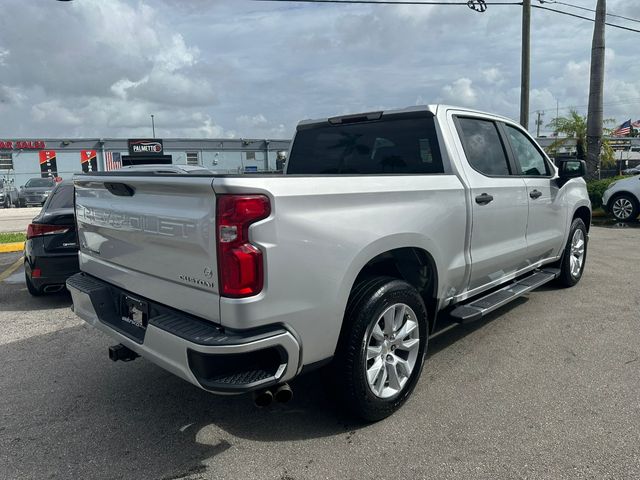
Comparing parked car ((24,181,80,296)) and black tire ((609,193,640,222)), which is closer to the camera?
parked car ((24,181,80,296))

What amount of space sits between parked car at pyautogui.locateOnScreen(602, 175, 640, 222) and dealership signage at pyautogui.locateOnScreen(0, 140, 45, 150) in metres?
36.2

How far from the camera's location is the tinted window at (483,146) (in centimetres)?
410

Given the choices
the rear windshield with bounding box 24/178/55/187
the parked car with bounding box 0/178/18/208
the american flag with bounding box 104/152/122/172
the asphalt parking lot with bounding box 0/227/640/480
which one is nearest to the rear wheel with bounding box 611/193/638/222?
the asphalt parking lot with bounding box 0/227/640/480

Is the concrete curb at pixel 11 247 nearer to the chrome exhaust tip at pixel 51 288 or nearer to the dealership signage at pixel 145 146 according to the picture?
the chrome exhaust tip at pixel 51 288

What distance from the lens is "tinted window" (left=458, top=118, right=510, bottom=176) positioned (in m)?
4.10

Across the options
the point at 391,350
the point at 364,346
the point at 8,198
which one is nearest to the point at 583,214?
the point at 391,350

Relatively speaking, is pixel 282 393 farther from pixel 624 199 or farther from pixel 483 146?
pixel 624 199

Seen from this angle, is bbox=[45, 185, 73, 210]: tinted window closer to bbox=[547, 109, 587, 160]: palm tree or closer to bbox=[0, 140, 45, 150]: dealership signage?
bbox=[547, 109, 587, 160]: palm tree

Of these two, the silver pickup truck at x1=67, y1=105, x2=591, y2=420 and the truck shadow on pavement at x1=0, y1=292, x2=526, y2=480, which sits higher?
the silver pickup truck at x1=67, y1=105, x2=591, y2=420

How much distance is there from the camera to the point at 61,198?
612 centimetres

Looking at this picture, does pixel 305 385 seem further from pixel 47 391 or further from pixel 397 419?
pixel 47 391

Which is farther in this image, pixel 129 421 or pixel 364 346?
pixel 129 421

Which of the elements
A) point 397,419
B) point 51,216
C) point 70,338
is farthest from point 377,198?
point 51,216

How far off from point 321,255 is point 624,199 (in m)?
11.8
